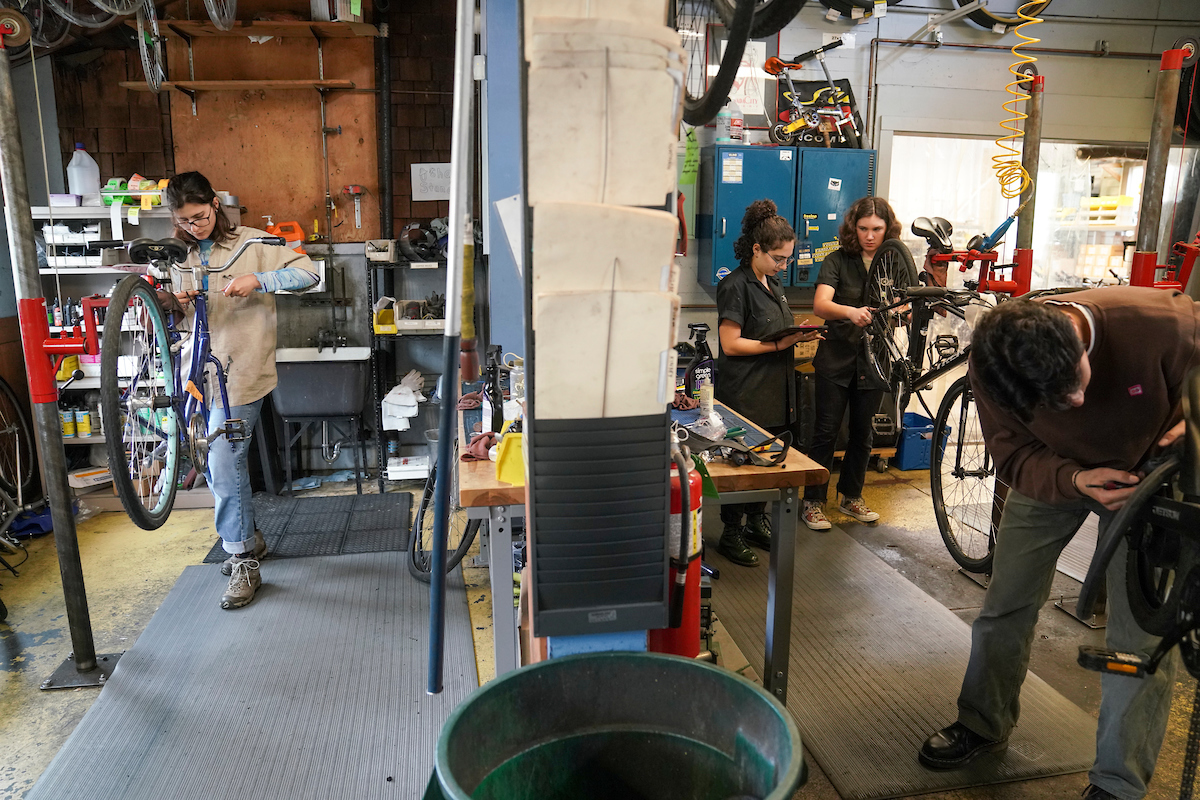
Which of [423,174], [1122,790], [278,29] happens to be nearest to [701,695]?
[1122,790]

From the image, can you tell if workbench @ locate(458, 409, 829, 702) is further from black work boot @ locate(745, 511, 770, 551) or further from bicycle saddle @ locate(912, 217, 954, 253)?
bicycle saddle @ locate(912, 217, 954, 253)

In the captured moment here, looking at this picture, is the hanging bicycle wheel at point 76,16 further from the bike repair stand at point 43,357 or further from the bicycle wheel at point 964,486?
the bicycle wheel at point 964,486

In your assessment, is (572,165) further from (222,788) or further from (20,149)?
(20,149)

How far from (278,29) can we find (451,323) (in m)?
4.10

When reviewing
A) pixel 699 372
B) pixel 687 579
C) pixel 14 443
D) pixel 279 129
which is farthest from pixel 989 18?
pixel 14 443

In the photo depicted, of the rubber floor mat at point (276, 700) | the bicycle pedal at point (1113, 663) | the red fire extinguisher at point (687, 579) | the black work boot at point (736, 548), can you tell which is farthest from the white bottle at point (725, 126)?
the bicycle pedal at point (1113, 663)

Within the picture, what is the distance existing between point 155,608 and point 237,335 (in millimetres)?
1160

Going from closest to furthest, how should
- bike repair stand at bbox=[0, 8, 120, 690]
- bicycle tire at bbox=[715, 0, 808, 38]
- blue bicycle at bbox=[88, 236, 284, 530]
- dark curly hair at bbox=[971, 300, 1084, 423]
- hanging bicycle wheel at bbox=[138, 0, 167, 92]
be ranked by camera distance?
1. bicycle tire at bbox=[715, 0, 808, 38]
2. dark curly hair at bbox=[971, 300, 1084, 423]
3. bike repair stand at bbox=[0, 8, 120, 690]
4. blue bicycle at bbox=[88, 236, 284, 530]
5. hanging bicycle wheel at bbox=[138, 0, 167, 92]

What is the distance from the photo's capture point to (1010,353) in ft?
4.93

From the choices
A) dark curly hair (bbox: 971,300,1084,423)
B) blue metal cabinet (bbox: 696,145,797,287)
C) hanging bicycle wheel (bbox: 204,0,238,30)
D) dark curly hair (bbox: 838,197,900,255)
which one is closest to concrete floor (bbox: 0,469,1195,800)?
dark curly hair (bbox: 971,300,1084,423)

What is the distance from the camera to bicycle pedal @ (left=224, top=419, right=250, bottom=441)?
9.55ft

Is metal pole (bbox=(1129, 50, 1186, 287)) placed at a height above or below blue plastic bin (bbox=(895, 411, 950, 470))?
above

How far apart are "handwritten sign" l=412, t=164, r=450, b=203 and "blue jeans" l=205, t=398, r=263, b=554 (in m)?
2.09

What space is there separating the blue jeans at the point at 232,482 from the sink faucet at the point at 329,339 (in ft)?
4.51
